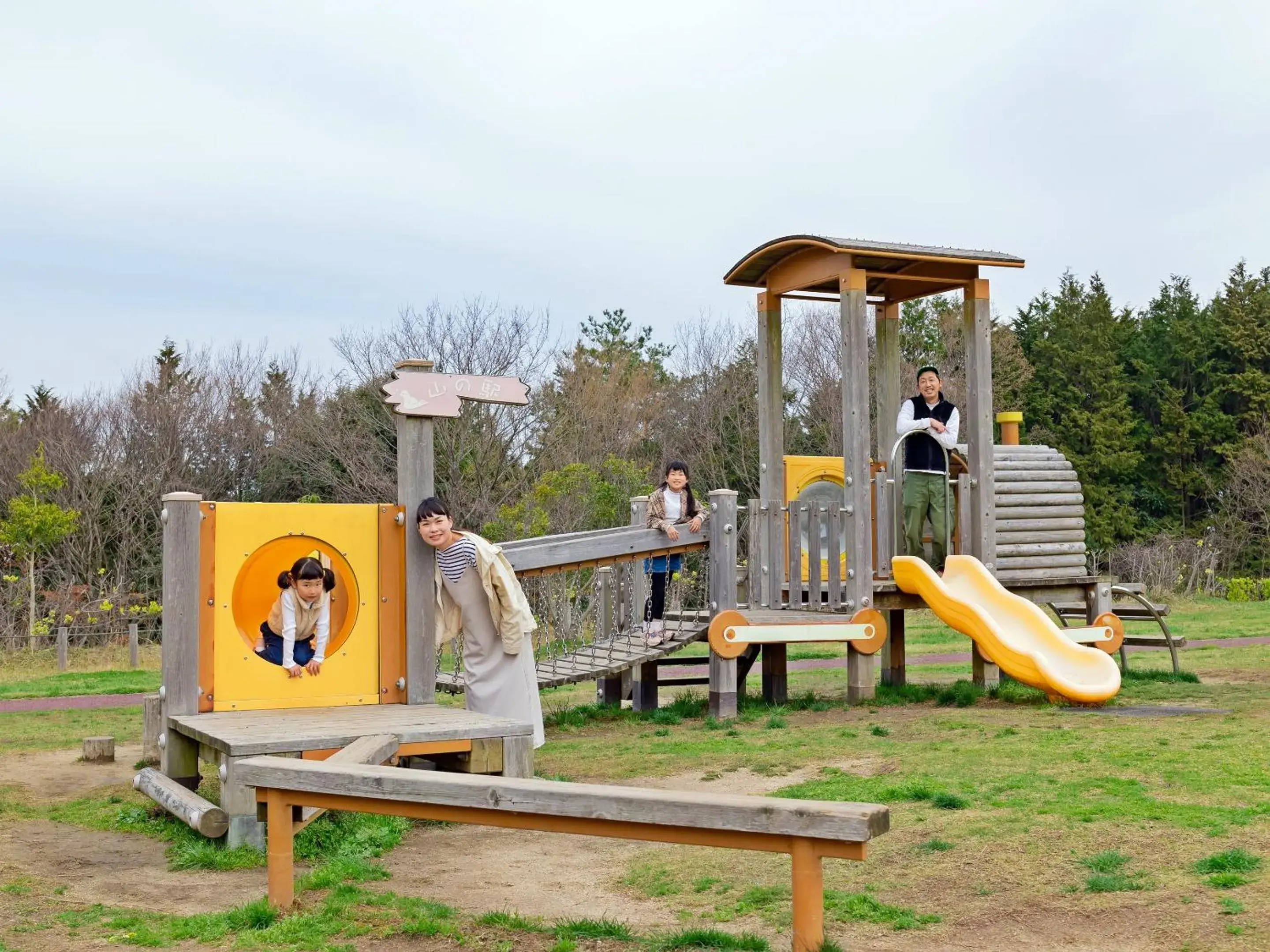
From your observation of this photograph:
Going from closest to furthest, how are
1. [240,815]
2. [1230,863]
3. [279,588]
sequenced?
[1230,863], [240,815], [279,588]

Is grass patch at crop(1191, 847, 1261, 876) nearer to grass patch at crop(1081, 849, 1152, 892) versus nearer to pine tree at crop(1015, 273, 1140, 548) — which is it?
grass patch at crop(1081, 849, 1152, 892)

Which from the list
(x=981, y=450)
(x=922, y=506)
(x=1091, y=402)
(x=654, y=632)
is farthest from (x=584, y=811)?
(x=1091, y=402)

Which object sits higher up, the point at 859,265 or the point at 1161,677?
the point at 859,265

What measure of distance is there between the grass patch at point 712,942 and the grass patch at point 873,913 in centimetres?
49

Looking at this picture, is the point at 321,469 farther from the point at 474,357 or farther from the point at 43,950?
the point at 43,950

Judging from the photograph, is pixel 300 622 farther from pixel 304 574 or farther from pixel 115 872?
pixel 115 872

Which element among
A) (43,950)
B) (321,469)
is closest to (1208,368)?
(321,469)

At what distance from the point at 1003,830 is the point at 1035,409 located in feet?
125

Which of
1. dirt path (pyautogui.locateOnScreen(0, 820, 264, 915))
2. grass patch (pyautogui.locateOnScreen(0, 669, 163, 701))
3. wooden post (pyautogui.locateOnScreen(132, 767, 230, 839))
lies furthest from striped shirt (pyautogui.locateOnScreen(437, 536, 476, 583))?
grass patch (pyautogui.locateOnScreen(0, 669, 163, 701))

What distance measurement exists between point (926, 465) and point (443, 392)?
560 cm

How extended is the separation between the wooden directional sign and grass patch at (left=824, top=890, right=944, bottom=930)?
12.5 feet

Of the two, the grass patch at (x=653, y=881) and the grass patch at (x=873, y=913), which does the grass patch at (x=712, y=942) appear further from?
the grass patch at (x=653, y=881)

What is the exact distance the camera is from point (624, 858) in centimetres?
638

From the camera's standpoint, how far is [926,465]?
40.4 ft
